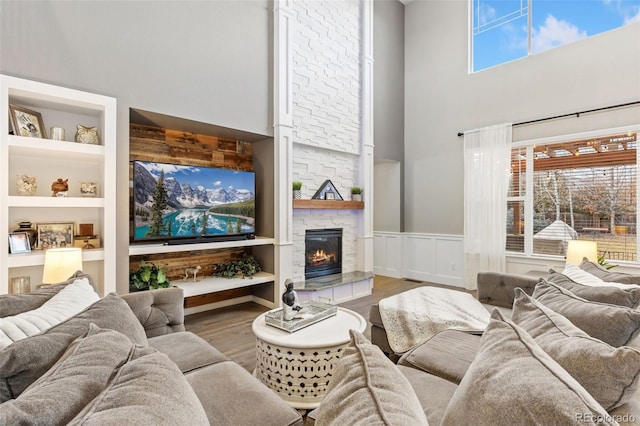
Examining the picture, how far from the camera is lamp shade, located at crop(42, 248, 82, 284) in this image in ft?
7.54

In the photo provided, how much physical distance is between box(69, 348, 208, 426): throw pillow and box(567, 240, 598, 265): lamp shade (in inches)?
139

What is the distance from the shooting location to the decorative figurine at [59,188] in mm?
2820

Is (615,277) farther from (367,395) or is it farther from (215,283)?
(215,283)

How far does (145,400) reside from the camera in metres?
0.67

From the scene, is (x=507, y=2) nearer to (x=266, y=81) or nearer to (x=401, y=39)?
(x=401, y=39)

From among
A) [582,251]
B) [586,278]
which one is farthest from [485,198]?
[586,278]

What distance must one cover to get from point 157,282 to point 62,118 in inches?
68.2

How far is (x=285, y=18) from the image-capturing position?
13.1 feet

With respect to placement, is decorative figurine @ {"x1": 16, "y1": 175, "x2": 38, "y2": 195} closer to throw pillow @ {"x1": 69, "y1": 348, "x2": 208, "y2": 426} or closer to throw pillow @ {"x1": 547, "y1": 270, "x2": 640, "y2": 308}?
throw pillow @ {"x1": 69, "y1": 348, "x2": 208, "y2": 426}

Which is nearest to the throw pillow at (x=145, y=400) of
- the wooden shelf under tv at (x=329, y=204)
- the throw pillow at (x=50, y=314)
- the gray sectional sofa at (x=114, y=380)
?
the gray sectional sofa at (x=114, y=380)

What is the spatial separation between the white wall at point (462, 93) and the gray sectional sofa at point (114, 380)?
188 inches

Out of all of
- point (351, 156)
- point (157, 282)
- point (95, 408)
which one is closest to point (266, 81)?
point (351, 156)

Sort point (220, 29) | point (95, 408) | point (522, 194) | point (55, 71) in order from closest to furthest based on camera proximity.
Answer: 1. point (95, 408)
2. point (55, 71)
3. point (220, 29)
4. point (522, 194)

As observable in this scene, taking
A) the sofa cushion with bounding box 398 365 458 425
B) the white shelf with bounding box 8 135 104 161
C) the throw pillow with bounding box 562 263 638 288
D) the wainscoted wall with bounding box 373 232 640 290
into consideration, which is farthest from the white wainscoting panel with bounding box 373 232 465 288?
the white shelf with bounding box 8 135 104 161
